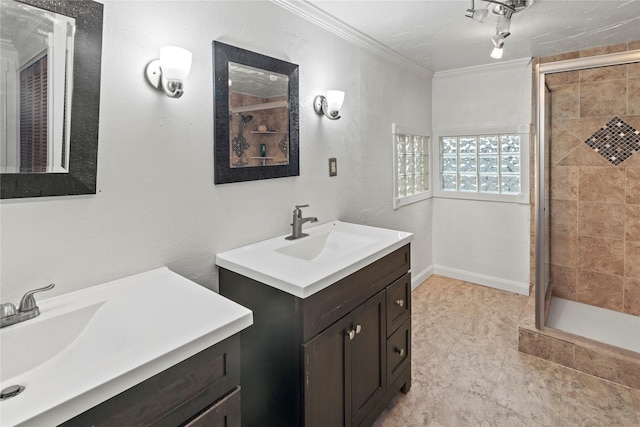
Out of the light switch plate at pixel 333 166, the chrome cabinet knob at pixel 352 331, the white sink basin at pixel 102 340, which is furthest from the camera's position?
the light switch plate at pixel 333 166

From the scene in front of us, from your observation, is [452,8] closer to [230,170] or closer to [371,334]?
[230,170]

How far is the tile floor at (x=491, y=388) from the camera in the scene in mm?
1837

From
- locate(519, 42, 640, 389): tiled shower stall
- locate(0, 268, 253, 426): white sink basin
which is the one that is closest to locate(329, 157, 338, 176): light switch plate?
locate(0, 268, 253, 426): white sink basin

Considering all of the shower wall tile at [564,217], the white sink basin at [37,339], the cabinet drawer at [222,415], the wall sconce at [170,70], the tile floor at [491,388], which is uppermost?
the wall sconce at [170,70]

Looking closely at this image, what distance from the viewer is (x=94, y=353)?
2.99 feet

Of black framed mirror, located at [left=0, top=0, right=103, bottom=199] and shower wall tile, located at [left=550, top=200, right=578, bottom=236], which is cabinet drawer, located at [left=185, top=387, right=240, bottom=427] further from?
shower wall tile, located at [left=550, top=200, right=578, bottom=236]

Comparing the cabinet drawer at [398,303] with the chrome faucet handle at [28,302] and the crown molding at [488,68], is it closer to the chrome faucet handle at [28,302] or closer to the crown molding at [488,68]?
the chrome faucet handle at [28,302]

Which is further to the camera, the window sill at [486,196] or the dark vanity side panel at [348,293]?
the window sill at [486,196]

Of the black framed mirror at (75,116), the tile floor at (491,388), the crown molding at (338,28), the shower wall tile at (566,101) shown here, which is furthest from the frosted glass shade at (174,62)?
the shower wall tile at (566,101)

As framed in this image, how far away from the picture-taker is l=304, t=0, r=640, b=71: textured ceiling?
2.02 metres

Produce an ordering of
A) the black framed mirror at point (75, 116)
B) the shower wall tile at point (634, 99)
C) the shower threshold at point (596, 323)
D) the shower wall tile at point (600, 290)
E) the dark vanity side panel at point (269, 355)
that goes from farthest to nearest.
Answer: the shower wall tile at point (600, 290) < the shower wall tile at point (634, 99) < the shower threshold at point (596, 323) < the dark vanity side panel at point (269, 355) < the black framed mirror at point (75, 116)

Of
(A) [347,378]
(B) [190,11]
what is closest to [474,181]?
(A) [347,378]

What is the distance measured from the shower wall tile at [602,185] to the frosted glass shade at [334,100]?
2283 mm

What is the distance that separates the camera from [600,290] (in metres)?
2.98
